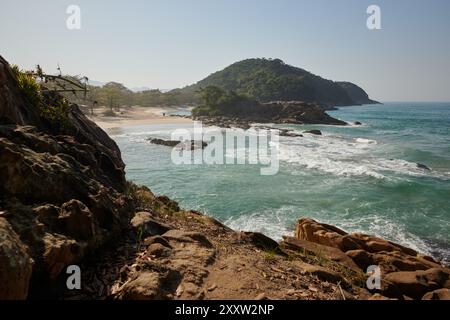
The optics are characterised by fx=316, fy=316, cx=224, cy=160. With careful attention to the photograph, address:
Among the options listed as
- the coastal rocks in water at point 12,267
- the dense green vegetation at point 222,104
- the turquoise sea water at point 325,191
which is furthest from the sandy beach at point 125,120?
the coastal rocks in water at point 12,267

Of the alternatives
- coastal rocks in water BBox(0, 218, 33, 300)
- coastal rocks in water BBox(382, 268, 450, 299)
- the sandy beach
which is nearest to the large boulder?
coastal rocks in water BBox(382, 268, 450, 299)

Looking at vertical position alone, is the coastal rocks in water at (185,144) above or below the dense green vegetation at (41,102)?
below

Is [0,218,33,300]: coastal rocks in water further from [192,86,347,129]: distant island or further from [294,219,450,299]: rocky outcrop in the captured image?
[192,86,347,129]: distant island

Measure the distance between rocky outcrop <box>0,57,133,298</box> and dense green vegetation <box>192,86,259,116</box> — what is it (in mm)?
68985

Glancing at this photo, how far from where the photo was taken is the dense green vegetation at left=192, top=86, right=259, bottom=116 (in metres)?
75.6

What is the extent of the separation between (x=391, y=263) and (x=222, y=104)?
70881 mm

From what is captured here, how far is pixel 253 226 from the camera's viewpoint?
1298 cm

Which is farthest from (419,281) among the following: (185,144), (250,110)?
(250,110)

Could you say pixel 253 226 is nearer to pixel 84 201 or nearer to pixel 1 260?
pixel 84 201

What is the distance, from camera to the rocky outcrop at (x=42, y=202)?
11.8 feet

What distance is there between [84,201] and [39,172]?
2.66ft

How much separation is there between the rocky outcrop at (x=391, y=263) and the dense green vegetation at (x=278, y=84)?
11626 cm

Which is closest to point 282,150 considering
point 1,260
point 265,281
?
point 265,281

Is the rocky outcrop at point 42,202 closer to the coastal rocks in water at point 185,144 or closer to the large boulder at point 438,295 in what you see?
the large boulder at point 438,295
